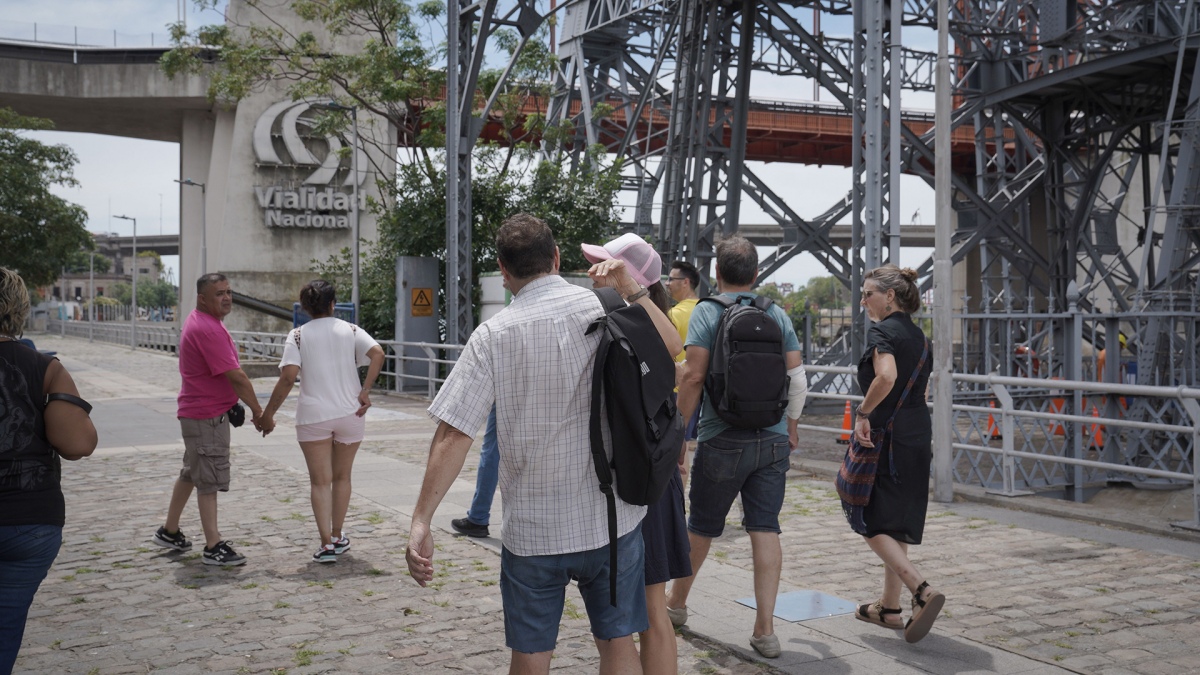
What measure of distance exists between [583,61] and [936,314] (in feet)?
68.4

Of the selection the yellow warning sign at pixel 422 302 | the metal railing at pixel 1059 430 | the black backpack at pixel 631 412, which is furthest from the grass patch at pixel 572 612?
the yellow warning sign at pixel 422 302

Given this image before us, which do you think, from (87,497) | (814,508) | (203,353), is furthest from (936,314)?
(87,497)

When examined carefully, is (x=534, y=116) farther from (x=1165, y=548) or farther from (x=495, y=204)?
(x=1165, y=548)

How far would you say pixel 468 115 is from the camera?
19859 millimetres

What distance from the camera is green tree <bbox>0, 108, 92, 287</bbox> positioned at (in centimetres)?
4028

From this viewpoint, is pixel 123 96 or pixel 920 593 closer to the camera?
pixel 920 593

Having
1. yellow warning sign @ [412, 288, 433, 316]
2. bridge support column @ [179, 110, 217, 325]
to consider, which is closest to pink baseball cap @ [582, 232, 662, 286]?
yellow warning sign @ [412, 288, 433, 316]

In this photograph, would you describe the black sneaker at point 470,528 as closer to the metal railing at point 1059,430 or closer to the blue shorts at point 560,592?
the metal railing at point 1059,430

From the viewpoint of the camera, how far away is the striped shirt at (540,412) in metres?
3.61

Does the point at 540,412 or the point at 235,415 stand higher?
the point at 540,412

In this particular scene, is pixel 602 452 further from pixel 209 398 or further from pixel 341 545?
pixel 209 398

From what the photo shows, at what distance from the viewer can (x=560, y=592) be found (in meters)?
3.70

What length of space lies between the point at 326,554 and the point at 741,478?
3.37m

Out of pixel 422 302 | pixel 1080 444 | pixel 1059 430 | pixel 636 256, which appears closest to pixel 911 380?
pixel 636 256
